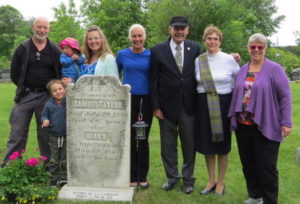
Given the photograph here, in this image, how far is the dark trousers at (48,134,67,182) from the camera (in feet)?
16.6

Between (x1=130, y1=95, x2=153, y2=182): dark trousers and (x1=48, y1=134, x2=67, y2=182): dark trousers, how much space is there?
39.7 inches

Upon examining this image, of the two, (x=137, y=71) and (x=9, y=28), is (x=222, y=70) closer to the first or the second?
(x=137, y=71)

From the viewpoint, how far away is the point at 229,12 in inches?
491

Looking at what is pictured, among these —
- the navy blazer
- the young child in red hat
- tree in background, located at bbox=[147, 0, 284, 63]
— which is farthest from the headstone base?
tree in background, located at bbox=[147, 0, 284, 63]

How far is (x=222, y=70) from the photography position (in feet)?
15.1

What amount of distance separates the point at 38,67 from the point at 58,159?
1.42 meters

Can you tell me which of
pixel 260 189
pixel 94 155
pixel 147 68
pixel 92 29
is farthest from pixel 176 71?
pixel 260 189

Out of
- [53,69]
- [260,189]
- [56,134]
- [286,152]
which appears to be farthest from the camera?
[286,152]

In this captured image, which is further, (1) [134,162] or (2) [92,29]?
(1) [134,162]

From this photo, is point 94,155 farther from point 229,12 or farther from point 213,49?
point 229,12

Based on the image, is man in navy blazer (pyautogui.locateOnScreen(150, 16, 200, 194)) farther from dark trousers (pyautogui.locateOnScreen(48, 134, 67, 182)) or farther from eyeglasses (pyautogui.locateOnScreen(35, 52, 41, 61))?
eyeglasses (pyautogui.locateOnScreen(35, 52, 41, 61))

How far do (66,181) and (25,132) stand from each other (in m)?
1.04

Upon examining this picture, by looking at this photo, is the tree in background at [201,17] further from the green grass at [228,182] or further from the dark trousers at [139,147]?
the dark trousers at [139,147]

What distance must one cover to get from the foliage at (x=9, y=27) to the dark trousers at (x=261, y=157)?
57937mm
